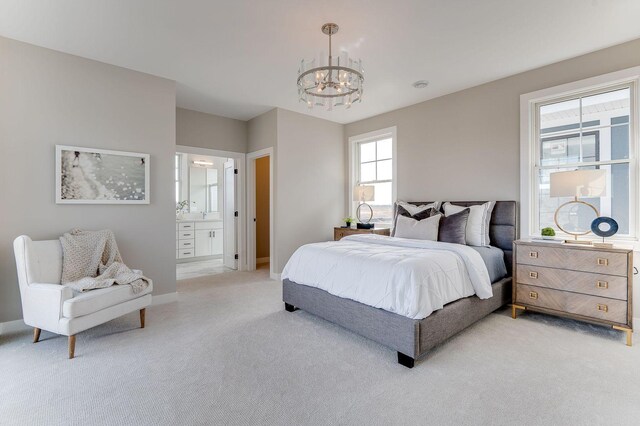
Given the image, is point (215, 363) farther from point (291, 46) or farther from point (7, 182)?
point (291, 46)

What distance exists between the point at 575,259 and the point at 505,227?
0.90 meters

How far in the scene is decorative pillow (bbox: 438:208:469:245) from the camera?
136 inches

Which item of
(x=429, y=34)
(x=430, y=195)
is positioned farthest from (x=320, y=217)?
(x=429, y=34)

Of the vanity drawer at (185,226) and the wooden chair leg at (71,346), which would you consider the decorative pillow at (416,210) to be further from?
the vanity drawer at (185,226)

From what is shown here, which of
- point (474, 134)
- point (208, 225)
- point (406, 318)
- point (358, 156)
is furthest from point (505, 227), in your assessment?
point (208, 225)

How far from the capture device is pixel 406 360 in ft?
7.22

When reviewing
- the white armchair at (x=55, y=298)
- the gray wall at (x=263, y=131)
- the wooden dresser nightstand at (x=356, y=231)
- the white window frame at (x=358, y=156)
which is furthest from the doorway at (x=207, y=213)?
the white armchair at (x=55, y=298)

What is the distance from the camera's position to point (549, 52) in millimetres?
3105

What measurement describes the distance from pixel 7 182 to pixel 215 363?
8.31 feet

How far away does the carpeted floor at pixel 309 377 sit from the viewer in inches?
66.9

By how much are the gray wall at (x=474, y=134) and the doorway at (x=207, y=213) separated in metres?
2.94

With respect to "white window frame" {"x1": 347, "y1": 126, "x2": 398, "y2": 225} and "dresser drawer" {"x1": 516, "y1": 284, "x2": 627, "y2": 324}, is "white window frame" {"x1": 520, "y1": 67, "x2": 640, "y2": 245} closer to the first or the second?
"dresser drawer" {"x1": 516, "y1": 284, "x2": 627, "y2": 324}

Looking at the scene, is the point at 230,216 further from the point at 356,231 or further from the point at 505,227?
the point at 505,227

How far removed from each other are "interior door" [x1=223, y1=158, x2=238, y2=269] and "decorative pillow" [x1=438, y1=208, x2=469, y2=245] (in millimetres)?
3601
